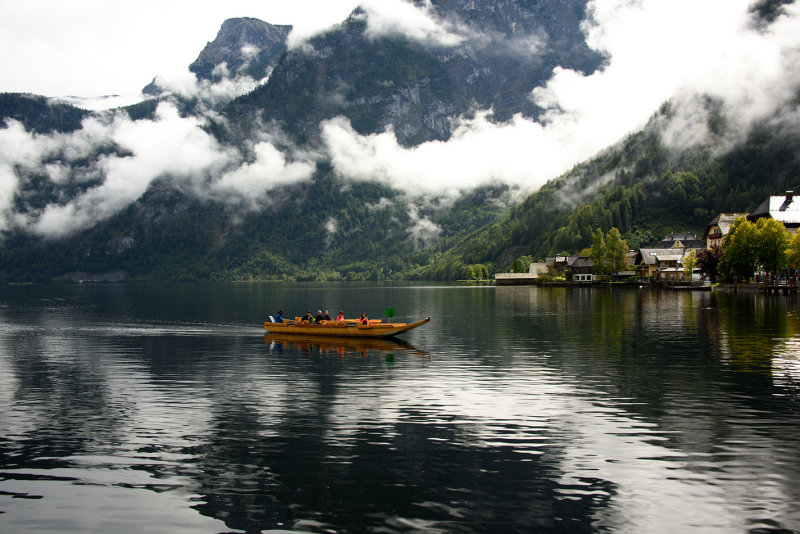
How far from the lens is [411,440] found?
31.1 meters

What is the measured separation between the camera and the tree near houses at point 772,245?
5891 inches

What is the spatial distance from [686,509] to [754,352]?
40.6 metres

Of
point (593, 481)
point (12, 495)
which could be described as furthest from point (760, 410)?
point (12, 495)

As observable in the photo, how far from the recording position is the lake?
22.5m

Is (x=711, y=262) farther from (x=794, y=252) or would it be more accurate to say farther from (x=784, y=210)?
(x=794, y=252)

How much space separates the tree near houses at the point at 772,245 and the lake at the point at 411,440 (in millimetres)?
100592

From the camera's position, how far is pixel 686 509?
22.3m

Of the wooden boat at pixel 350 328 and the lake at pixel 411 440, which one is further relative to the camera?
the wooden boat at pixel 350 328

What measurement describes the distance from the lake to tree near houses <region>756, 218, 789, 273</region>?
101 metres

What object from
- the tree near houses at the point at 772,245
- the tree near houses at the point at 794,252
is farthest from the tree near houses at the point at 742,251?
the tree near houses at the point at 794,252

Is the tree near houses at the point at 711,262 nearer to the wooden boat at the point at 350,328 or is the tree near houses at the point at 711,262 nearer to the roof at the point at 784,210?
the roof at the point at 784,210

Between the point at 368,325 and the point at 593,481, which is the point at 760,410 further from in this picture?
the point at 368,325

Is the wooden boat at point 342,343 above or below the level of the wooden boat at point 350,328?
below

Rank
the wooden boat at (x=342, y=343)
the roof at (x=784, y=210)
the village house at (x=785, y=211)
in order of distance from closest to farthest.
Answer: the wooden boat at (x=342, y=343), the village house at (x=785, y=211), the roof at (x=784, y=210)
